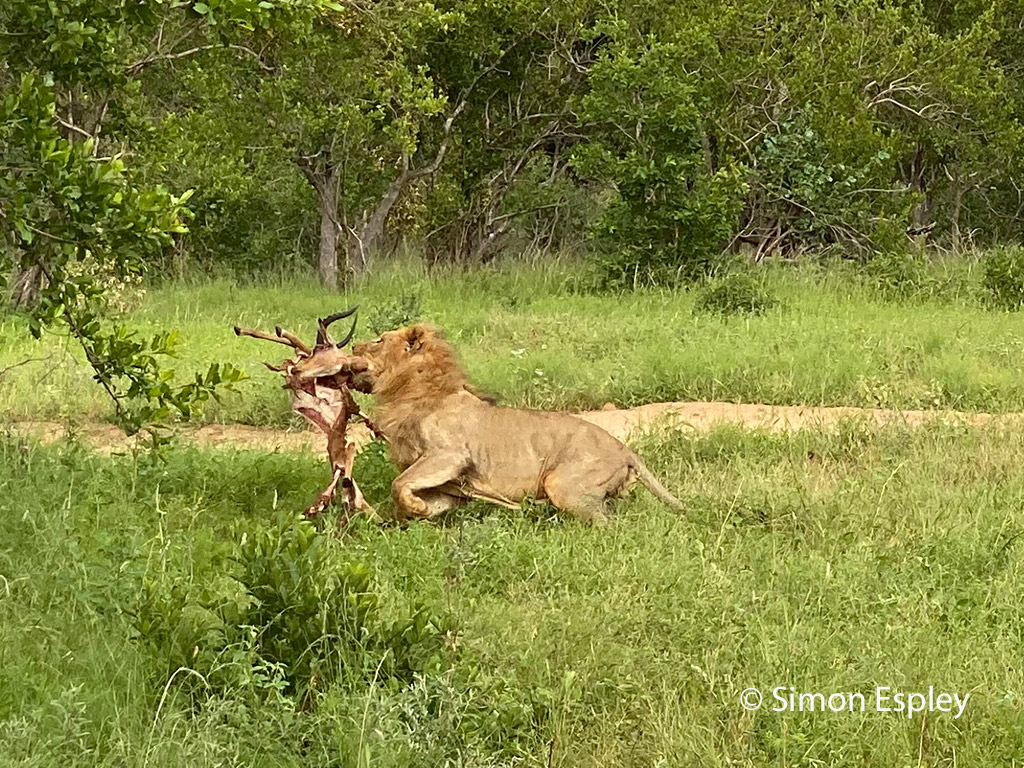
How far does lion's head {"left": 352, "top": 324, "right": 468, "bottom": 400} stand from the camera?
6.23m

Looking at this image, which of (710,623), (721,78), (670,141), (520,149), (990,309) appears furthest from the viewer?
(520,149)

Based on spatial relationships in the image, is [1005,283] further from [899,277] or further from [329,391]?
[329,391]

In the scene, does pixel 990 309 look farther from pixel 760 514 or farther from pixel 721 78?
pixel 760 514

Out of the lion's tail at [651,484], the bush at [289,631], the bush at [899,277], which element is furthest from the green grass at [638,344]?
the bush at [289,631]

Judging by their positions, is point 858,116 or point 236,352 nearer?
point 236,352

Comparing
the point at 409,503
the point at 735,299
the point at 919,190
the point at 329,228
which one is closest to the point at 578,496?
the point at 409,503

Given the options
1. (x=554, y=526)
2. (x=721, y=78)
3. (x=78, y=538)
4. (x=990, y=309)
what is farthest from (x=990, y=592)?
(x=721, y=78)

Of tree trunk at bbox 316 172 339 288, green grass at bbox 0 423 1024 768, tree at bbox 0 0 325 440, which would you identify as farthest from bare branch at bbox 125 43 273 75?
green grass at bbox 0 423 1024 768

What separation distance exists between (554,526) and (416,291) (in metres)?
8.33

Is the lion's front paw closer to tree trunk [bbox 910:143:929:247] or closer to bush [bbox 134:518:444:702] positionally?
bush [bbox 134:518:444:702]

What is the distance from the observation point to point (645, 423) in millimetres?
8008

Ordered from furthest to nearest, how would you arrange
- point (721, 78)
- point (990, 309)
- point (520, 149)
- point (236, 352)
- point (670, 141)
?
1. point (520, 149)
2. point (721, 78)
3. point (670, 141)
4. point (990, 309)
5. point (236, 352)

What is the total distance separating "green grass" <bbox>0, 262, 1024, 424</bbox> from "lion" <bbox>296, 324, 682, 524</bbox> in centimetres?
213

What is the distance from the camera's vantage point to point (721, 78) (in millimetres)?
16375
